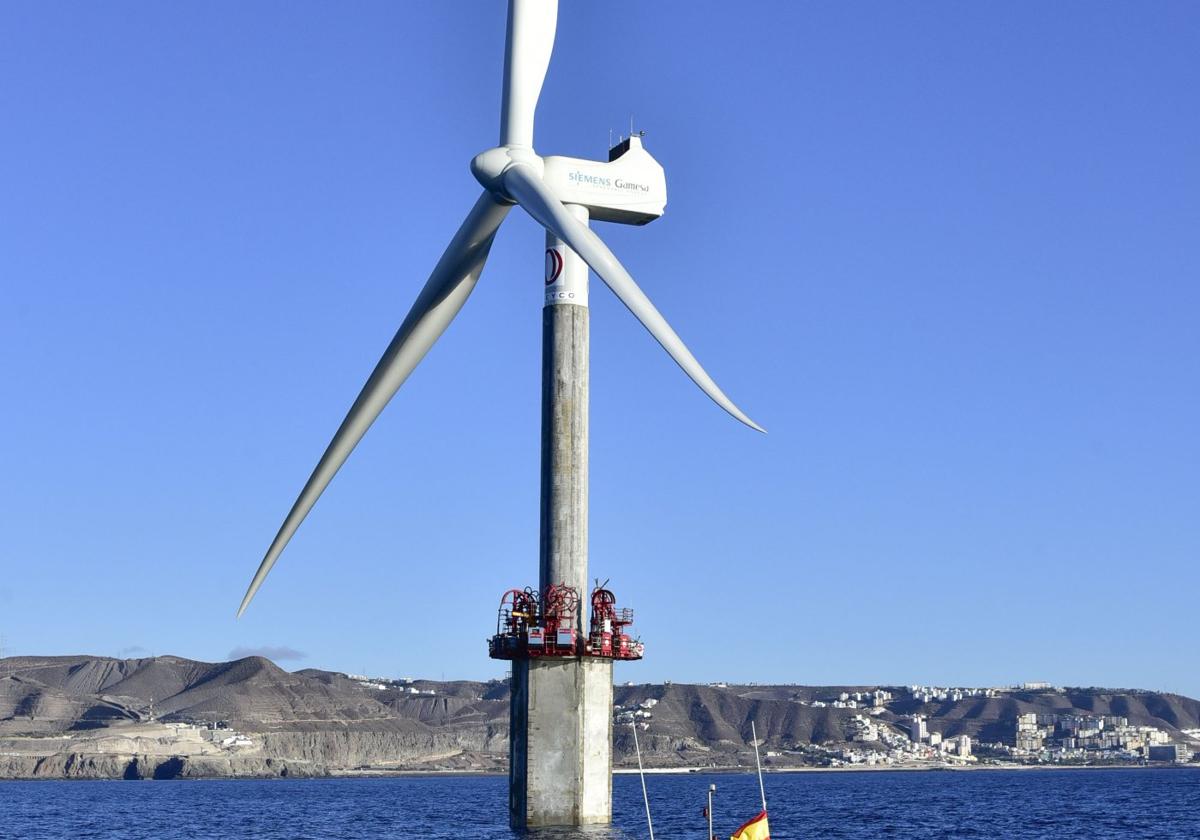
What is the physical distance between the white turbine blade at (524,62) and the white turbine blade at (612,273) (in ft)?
26.2

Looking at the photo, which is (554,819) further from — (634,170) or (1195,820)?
(1195,820)

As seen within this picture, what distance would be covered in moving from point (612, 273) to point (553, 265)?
25.7 m

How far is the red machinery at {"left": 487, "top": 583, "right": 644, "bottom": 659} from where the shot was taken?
88188 millimetres

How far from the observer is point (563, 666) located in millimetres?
88750

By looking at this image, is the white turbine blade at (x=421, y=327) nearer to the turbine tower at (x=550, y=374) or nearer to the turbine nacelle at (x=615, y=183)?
the turbine tower at (x=550, y=374)

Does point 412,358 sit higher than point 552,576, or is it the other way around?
point 412,358

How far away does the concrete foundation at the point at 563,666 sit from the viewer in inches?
3433

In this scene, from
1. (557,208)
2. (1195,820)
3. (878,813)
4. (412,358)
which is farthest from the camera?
(878,813)

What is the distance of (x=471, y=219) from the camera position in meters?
84.1

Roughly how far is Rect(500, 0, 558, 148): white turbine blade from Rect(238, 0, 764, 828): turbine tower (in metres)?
0.08

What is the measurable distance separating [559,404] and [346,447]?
1693 cm

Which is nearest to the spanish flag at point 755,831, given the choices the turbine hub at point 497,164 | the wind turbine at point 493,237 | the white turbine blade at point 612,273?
the white turbine blade at point 612,273

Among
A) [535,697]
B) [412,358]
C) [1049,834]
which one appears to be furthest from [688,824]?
[412,358]

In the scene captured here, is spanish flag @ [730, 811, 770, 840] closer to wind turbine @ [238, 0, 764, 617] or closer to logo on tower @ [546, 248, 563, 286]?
wind turbine @ [238, 0, 764, 617]
